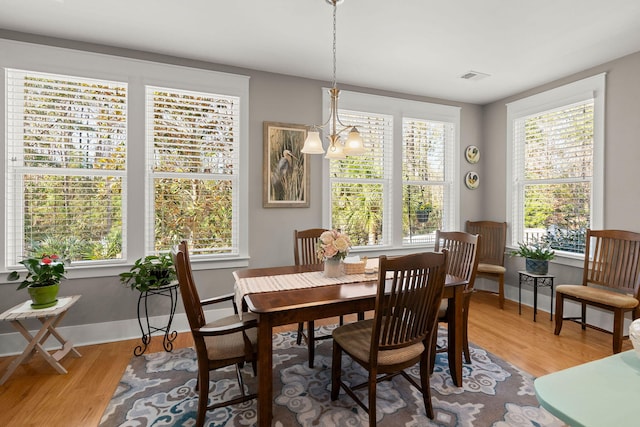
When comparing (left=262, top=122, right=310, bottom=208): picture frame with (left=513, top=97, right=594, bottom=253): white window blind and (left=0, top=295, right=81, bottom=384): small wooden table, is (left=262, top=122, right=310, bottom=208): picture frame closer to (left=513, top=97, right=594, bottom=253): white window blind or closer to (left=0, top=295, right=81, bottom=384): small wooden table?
(left=0, top=295, right=81, bottom=384): small wooden table

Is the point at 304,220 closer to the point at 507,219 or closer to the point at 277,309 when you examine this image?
the point at 277,309

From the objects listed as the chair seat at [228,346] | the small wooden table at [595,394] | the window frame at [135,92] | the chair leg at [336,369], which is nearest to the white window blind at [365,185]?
the window frame at [135,92]

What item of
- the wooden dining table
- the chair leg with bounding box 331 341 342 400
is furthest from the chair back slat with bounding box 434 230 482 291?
the chair leg with bounding box 331 341 342 400

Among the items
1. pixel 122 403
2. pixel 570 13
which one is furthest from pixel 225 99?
pixel 570 13

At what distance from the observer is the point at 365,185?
163 inches

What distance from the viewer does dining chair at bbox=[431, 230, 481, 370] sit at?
2461mm

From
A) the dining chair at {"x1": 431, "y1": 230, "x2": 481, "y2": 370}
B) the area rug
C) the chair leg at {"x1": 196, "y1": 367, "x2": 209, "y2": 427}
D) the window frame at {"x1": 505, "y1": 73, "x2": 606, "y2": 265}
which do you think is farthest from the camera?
the window frame at {"x1": 505, "y1": 73, "x2": 606, "y2": 265}

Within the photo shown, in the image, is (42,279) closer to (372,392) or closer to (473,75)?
(372,392)

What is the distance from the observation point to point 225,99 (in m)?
3.43

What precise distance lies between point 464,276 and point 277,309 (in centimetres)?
171

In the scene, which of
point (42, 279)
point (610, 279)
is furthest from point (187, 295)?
point (610, 279)

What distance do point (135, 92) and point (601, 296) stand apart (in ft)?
15.6

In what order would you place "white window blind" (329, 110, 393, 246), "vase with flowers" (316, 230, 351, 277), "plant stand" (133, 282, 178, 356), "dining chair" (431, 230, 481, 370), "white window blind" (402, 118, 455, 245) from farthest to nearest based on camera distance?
"white window blind" (402, 118, 455, 245)
"white window blind" (329, 110, 393, 246)
"plant stand" (133, 282, 178, 356)
"dining chair" (431, 230, 481, 370)
"vase with flowers" (316, 230, 351, 277)

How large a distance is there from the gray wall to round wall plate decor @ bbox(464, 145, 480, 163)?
166 cm
